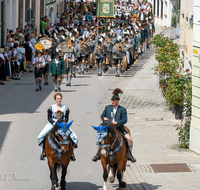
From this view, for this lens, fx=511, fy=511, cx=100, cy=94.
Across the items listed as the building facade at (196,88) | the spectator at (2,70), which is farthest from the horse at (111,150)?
the spectator at (2,70)

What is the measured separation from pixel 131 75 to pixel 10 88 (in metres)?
7.95

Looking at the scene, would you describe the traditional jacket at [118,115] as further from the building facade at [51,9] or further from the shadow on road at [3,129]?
the building facade at [51,9]

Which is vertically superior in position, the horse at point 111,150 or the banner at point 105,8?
the banner at point 105,8

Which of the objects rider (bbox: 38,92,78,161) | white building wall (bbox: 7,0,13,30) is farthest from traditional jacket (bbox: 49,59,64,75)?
white building wall (bbox: 7,0,13,30)

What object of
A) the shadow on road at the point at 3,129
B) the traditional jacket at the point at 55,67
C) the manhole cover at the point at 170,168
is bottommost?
the manhole cover at the point at 170,168

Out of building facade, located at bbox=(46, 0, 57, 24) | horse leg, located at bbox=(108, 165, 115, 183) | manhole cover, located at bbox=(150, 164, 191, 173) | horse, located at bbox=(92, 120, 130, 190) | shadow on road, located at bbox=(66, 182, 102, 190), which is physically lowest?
shadow on road, located at bbox=(66, 182, 102, 190)

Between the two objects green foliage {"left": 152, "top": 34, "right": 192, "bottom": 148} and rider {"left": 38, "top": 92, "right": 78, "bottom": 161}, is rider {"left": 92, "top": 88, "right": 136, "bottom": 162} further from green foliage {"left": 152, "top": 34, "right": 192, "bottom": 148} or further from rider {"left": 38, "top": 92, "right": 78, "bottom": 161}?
green foliage {"left": 152, "top": 34, "right": 192, "bottom": 148}

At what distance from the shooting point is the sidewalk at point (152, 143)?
1059 cm

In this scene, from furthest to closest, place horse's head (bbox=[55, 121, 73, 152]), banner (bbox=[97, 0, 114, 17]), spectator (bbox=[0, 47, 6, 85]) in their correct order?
banner (bbox=[97, 0, 114, 17]) < spectator (bbox=[0, 47, 6, 85]) < horse's head (bbox=[55, 121, 73, 152])

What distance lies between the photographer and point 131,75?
28672mm

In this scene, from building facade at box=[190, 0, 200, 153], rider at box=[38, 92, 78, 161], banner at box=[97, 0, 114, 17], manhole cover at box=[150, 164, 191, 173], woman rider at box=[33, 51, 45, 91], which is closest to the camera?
rider at box=[38, 92, 78, 161]

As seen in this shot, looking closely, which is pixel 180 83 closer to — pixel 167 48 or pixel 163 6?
pixel 167 48

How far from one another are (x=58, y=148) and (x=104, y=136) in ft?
3.27

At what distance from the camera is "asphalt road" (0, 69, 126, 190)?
1066 cm
